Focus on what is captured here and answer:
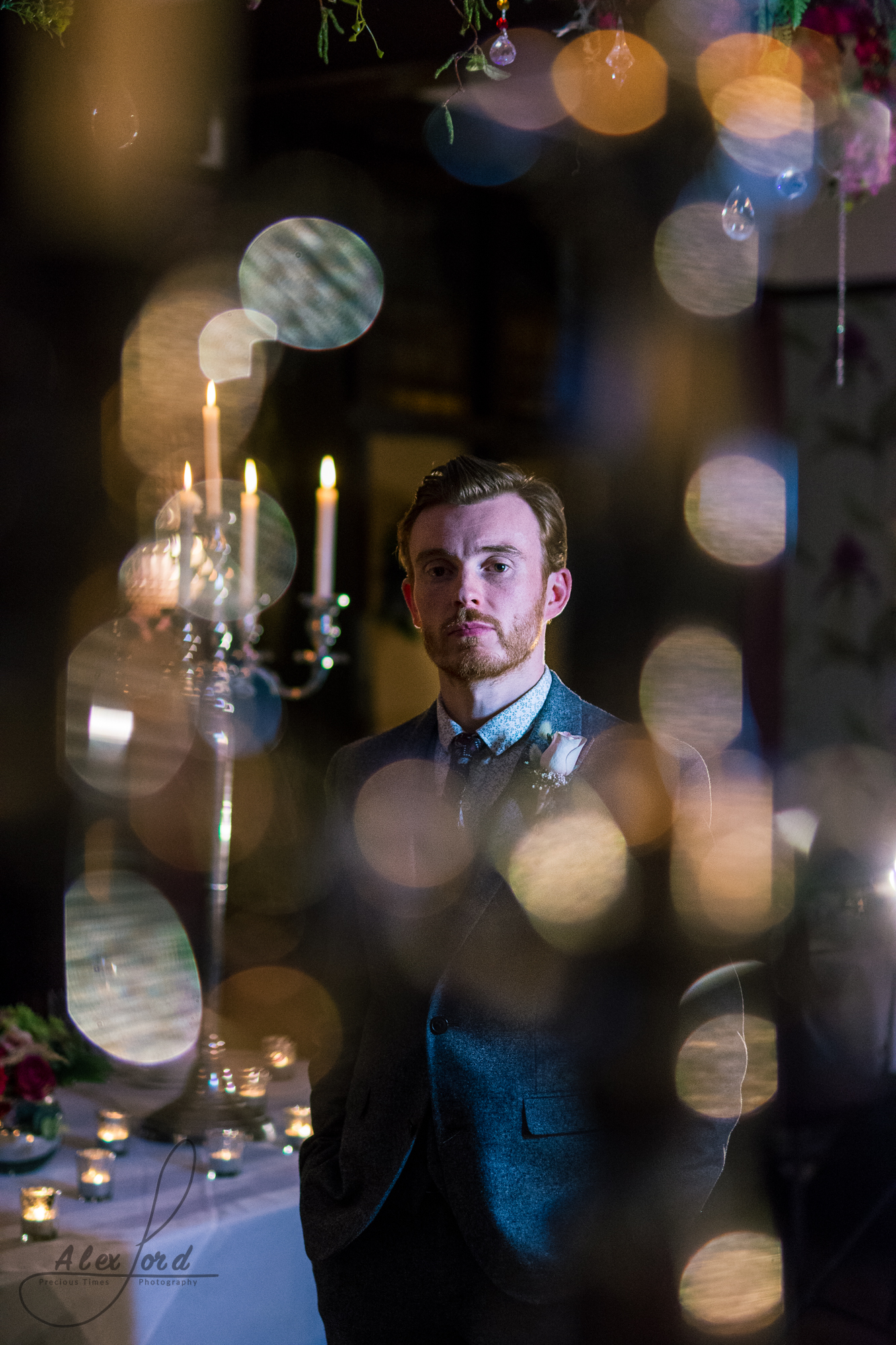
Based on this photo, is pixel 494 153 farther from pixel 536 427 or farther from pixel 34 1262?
pixel 34 1262

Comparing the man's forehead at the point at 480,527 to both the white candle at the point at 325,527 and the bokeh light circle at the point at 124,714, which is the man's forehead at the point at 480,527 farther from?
the bokeh light circle at the point at 124,714

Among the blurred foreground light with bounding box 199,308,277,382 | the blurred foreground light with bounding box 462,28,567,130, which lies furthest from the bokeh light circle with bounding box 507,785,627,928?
the blurred foreground light with bounding box 462,28,567,130

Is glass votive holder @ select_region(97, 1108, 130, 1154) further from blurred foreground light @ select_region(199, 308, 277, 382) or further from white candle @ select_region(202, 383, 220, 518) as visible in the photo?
blurred foreground light @ select_region(199, 308, 277, 382)

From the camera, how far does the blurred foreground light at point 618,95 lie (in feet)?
10.3

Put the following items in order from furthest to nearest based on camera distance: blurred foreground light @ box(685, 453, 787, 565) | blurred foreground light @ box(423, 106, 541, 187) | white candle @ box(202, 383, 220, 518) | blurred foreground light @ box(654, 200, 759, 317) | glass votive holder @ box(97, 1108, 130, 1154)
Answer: blurred foreground light @ box(685, 453, 787, 565), blurred foreground light @ box(654, 200, 759, 317), blurred foreground light @ box(423, 106, 541, 187), glass votive holder @ box(97, 1108, 130, 1154), white candle @ box(202, 383, 220, 518)

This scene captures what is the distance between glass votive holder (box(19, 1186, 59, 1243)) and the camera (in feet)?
5.27

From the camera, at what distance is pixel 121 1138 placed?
1.84 meters

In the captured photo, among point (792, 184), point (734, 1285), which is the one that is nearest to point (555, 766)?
point (792, 184)

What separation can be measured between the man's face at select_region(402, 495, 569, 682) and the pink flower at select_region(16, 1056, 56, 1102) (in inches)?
38.6

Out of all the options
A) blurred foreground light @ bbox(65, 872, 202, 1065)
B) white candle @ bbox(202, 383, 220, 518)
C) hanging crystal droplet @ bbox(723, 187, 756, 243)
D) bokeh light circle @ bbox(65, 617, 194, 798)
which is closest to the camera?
white candle @ bbox(202, 383, 220, 518)

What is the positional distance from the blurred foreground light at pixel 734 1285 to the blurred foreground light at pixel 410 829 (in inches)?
24.9

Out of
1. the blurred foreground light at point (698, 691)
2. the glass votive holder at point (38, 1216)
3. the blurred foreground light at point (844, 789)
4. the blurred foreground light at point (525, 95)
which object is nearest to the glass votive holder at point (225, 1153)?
the glass votive holder at point (38, 1216)

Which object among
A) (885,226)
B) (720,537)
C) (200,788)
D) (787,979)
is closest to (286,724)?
(200,788)
